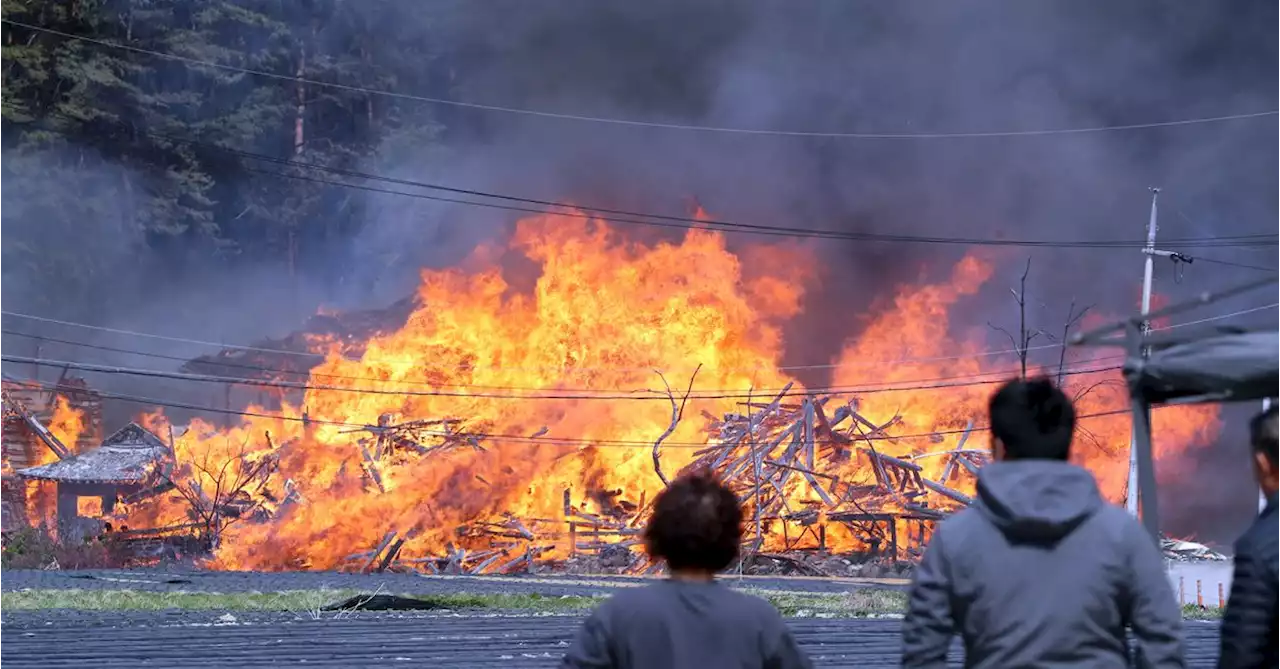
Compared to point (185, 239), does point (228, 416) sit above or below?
below

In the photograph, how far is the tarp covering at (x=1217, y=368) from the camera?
4.78 m

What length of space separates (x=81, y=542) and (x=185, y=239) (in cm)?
1762

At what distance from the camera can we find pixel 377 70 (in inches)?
1902

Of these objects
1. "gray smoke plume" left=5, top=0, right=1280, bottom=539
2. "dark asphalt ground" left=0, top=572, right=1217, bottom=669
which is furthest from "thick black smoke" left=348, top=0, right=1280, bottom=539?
"dark asphalt ground" left=0, top=572, right=1217, bottom=669

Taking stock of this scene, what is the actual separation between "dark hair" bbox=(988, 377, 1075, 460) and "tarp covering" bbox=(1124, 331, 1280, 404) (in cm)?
117

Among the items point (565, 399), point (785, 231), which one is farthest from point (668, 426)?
point (785, 231)

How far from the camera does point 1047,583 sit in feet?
12.1

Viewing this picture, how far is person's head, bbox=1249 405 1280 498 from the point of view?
13.8ft

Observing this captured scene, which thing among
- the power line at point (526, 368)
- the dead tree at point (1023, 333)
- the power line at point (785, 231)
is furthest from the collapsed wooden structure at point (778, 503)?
the power line at point (785, 231)

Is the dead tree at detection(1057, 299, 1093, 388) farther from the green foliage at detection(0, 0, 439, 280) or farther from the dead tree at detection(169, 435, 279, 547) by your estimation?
the green foliage at detection(0, 0, 439, 280)

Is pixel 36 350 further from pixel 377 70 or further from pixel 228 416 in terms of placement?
pixel 377 70

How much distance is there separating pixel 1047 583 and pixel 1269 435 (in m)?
1.01

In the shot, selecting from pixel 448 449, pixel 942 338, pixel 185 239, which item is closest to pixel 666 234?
pixel 942 338

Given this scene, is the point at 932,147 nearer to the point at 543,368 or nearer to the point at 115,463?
the point at 543,368
